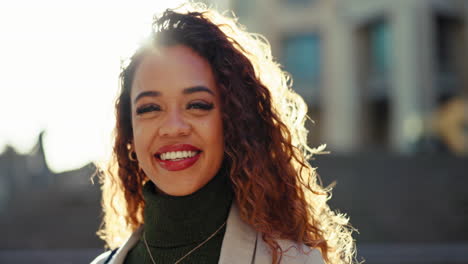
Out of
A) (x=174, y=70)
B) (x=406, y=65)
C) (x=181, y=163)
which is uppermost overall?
(x=406, y=65)

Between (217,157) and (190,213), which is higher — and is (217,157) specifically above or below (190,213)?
above

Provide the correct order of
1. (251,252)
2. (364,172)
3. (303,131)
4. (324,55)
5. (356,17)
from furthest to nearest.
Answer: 1. (324,55)
2. (356,17)
3. (364,172)
4. (303,131)
5. (251,252)

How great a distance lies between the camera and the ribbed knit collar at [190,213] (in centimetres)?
200

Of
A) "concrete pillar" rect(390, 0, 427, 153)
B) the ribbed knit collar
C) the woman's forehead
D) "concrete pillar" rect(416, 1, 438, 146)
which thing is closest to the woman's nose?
the woman's forehead

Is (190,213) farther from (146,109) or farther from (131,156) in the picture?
(131,156)

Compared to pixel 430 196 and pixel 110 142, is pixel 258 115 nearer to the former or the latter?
pixel 110 142

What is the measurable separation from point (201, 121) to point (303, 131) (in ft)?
1.86

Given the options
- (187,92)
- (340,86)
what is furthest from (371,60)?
(187,92)

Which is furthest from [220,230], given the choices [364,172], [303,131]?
[364,172]

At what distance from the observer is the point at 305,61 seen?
1215 inches

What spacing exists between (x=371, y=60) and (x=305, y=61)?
4.29 meters

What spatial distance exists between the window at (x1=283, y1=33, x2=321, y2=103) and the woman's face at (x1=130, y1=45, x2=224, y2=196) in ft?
94.4

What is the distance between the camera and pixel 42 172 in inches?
509

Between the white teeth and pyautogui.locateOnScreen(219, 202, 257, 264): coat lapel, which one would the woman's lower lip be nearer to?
the white teeth
